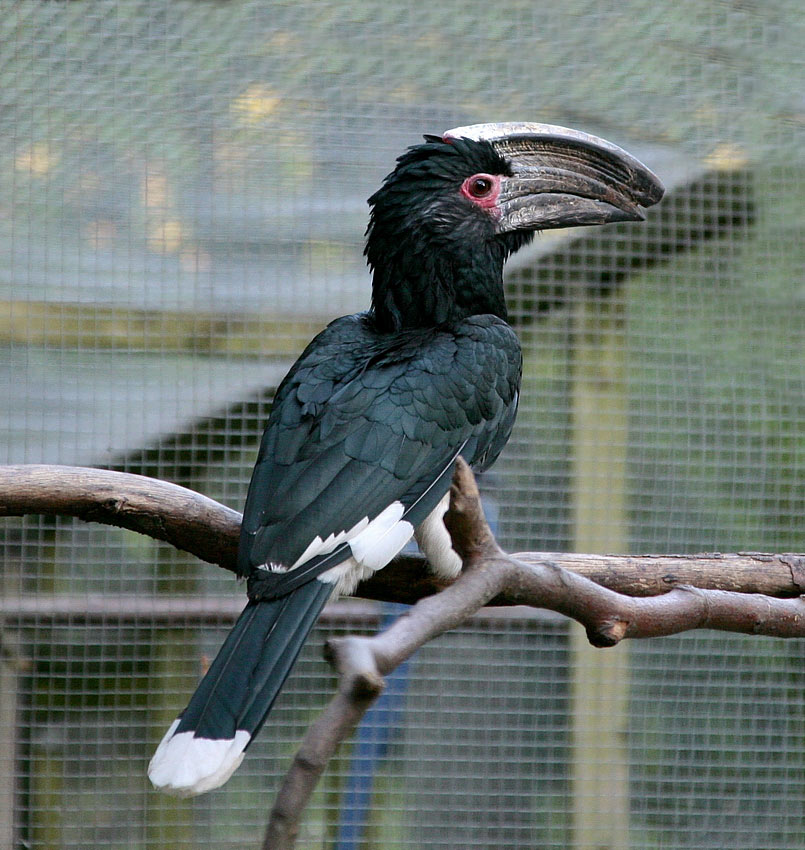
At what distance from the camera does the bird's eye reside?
1.52 m

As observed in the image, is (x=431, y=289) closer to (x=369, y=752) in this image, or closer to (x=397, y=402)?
(x=397, y=402)

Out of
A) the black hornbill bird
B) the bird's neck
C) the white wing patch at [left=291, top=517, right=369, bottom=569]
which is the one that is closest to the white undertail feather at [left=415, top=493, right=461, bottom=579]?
the black hornbill bird

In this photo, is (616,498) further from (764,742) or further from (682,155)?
(682,155)

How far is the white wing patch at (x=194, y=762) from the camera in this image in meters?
0.87

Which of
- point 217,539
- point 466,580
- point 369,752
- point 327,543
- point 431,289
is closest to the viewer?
point 466,580

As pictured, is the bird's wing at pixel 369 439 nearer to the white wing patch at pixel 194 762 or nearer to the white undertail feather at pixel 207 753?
the white undertail feather at pixel 207 753

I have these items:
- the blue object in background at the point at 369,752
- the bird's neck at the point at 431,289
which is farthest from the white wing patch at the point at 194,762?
the blue object in background at the point at 369,752

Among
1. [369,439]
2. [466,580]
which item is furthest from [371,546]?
[466,580]

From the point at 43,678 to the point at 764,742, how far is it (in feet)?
4.28

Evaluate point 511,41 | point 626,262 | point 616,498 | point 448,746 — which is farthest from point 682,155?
point 448,746

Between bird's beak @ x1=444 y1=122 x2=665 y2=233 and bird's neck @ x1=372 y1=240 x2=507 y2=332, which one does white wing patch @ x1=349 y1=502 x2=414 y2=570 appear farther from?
bird's beak @ x1=444 y1=122 x2=665 y2=233

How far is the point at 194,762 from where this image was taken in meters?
0.87

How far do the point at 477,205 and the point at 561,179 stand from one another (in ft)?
0.46

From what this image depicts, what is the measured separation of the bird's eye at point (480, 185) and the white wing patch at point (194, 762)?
874 millimetres
